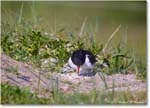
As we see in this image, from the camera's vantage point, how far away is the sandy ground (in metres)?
3.68

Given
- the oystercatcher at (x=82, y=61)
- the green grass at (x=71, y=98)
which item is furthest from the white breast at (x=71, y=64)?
the green grass at (x=71, y=98)

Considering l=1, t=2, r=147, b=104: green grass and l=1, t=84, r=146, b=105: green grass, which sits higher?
l=1, t=2, r=147, b=104: green grass

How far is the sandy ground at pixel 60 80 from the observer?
3678 millimetres

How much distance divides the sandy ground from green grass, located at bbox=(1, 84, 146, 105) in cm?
3

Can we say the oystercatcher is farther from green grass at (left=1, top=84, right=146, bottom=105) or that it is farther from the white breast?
green grass at (left=1, top=84, right=146, bottom=105)

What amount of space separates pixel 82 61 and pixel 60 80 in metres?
0.19

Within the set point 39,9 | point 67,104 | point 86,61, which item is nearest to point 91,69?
point 86,61

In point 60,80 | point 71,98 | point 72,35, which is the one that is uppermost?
point 72,35

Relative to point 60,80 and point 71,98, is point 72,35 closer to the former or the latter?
point 60,80

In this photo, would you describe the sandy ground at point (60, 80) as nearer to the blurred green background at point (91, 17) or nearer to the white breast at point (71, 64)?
the white breast at point (71, 64)

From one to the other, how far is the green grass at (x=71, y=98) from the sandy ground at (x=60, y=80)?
34mm

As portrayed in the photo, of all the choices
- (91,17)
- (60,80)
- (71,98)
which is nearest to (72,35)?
(91,17)

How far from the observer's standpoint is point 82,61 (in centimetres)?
372

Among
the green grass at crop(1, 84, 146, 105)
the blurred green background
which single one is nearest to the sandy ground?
the green grass at crop(1, 84, 146, 105)
